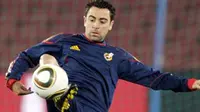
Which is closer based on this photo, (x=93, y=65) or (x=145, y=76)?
(x=93, y=65)

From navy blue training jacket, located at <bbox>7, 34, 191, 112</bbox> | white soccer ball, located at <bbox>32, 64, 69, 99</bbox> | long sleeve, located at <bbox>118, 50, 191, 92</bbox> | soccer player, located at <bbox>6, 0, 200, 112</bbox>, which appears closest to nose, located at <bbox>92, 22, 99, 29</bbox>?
soccer player, located at <bbox>6, 0, 200, 112</bbox>

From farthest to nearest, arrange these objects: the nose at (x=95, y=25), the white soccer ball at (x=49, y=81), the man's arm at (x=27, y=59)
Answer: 1. the nose at (x=95, y=25)
2. the man's arm at (x=27, y=59)
3. the white soccer ball at (x=49, y=81)

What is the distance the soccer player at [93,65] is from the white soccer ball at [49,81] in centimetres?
13

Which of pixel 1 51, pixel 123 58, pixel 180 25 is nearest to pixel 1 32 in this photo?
pixel 1 51

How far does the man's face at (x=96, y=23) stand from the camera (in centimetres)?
374

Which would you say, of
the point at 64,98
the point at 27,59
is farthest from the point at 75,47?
the point at 64,98

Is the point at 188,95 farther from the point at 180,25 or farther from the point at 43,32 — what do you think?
the point at 43,32

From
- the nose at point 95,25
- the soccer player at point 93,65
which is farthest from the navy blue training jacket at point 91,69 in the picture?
the nose at point 95,25

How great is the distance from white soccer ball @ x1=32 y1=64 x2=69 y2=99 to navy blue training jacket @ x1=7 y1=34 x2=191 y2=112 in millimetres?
181

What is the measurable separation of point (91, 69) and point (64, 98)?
0.91 feet

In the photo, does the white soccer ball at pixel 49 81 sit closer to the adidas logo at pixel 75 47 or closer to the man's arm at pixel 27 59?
the man's arm at pixel 27 59

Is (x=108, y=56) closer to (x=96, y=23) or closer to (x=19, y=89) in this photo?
(x=96, y=23)

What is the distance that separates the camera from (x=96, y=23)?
373 centimetres

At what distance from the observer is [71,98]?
3.54 meters
